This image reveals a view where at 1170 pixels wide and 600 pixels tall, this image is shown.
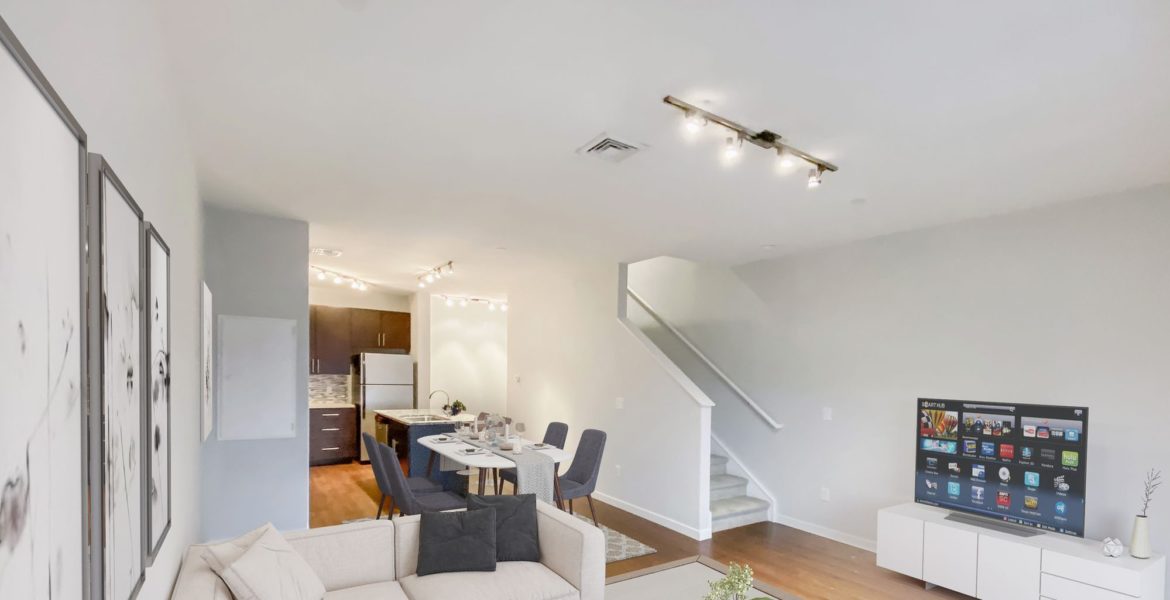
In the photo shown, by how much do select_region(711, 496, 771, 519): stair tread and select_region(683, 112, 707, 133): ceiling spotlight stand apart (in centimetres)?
395

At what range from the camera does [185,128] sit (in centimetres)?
272

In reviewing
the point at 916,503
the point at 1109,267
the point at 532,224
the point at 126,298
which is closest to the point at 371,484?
the point at 532,224

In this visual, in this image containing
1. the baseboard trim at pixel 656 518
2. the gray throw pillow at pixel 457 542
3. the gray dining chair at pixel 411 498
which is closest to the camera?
the gray throw pillow at pixel 457 542

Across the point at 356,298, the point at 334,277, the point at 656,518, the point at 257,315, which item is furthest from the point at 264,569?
the point at 356,298

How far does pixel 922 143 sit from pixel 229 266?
180 inches

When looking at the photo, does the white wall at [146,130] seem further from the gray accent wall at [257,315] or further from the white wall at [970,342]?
the white wall at [970,342]

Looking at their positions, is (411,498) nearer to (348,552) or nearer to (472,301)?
(348,552)

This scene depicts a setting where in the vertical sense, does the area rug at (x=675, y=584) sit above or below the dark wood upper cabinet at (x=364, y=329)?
below

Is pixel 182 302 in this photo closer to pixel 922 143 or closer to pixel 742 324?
pixel 922 143

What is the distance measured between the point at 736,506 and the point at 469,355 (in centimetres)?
539

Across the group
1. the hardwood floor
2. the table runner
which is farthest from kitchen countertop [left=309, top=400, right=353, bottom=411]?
the table runner

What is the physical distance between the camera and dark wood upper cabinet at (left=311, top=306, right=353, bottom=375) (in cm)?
920

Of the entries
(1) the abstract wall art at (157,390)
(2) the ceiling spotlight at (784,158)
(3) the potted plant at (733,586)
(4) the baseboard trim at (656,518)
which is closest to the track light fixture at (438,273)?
(4) the baseboard trim at (656,518)

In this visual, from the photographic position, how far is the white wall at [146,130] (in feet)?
3.08
